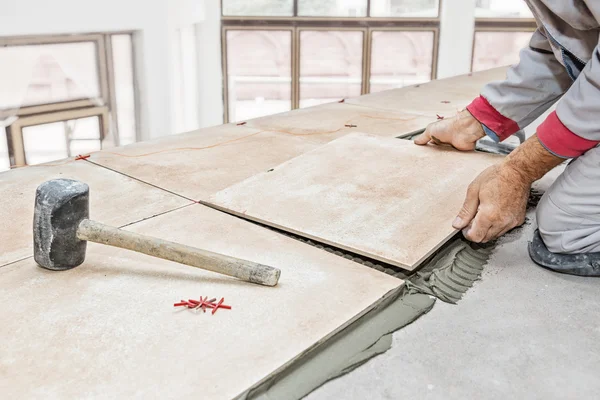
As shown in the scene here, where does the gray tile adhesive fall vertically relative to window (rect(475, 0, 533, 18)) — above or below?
below

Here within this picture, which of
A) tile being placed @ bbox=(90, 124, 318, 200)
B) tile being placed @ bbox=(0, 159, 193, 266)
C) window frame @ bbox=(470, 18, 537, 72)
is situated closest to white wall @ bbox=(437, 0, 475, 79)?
window frame @ bbox=(470, 18, 537, 72)

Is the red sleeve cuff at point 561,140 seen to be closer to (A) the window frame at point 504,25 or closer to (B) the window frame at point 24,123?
(B) the window frame at point 24,123

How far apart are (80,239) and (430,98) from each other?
266 centimetres

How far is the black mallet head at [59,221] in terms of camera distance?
1.14 meters

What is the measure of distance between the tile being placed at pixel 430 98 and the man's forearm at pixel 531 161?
1.57m

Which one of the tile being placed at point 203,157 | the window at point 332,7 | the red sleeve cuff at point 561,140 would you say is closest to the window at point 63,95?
the window at point 332,7

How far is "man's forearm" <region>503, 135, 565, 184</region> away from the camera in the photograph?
51.9 inches

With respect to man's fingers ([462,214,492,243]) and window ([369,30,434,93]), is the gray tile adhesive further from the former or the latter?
window ([369,30,434,93])

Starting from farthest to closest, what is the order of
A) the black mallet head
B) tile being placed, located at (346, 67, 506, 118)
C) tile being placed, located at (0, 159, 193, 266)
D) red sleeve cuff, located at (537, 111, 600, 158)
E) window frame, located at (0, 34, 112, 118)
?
window frame, located at (0, 34, 112, 118) < tile being placed, located at (346, 67, 506, 118) < tile being placed, located at (0, 159, 193, 266) < red sleeve cuff, located at (537, 111, 600, 158) < the black mallet head

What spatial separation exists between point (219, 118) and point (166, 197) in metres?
7.65

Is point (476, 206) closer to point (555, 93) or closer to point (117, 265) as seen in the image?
point (555, 93)

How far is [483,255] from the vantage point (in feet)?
4.63

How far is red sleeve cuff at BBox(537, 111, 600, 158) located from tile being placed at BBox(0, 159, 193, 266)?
3.35 ft

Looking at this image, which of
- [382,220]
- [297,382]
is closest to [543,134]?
[382,220]
